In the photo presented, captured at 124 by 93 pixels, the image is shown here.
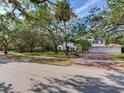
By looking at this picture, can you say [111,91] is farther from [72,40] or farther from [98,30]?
[72,40]

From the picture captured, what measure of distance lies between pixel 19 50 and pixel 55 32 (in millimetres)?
15722

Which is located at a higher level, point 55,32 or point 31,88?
point 55,32

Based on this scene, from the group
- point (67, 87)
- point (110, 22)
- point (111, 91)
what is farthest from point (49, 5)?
point (110, 22)

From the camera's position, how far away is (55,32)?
43.2 meters

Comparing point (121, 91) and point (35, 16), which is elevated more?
point (35, 16)

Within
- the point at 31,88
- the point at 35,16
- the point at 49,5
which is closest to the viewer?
the point at 31,88

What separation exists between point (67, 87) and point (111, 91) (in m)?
1.90

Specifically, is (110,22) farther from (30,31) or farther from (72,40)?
(30,31)

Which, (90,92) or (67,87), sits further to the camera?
(67,87)

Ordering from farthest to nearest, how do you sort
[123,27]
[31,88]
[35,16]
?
1. [123,27]
2. [35,16]
3. [31,88]

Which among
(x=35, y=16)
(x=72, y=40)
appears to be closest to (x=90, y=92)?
(x=35, y=16)

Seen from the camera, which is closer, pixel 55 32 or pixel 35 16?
pixel 35 16

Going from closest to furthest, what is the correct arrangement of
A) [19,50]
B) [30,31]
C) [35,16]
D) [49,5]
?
[49,5] → [35,16] → [30,31] → [19,50]

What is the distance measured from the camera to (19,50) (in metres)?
55.4
